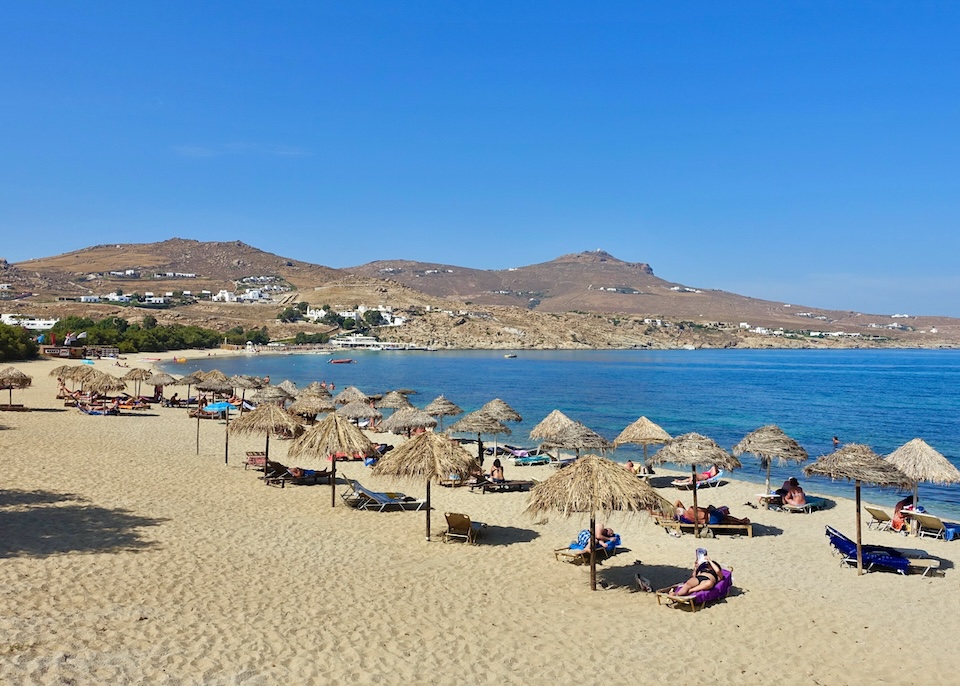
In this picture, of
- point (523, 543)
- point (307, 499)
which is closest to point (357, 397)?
point (307, 499)

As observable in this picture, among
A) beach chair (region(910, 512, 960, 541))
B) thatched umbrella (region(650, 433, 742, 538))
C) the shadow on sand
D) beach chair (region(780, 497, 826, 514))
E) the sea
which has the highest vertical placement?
thatched umbrella (region(650, 433, 742, 538))

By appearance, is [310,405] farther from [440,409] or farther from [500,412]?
[500,412]

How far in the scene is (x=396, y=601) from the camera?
895 centimetres

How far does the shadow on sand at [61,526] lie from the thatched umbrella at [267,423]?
4248 mm

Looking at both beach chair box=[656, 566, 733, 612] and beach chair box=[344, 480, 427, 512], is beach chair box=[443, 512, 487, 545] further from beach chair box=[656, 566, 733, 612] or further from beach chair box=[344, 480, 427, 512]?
beach chair box=[656, 566, 733, 612]

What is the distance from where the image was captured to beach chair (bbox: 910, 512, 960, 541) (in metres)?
13.4

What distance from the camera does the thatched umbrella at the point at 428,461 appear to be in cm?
1229

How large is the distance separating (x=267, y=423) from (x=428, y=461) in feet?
20.2

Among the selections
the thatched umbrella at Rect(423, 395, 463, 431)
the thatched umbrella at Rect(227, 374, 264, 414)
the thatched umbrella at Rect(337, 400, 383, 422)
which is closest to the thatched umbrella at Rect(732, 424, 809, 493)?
the thatched umbrella at Rect(423, 395, 463, 431)

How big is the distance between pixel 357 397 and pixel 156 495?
1477cm

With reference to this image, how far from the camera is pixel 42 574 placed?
8.66m

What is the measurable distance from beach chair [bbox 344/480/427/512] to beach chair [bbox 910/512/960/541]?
1047cm

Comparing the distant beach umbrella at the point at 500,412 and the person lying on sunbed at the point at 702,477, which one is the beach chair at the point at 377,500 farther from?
Answer: the person lying on sunbed at the point at 702,477

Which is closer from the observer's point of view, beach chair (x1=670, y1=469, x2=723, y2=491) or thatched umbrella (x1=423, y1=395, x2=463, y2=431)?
beach chair (x1=670, y1=469, x2=723, y2=491)
